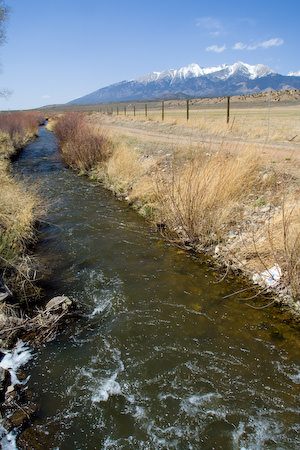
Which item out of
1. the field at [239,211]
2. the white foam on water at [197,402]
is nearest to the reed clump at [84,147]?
the field at [239,211]

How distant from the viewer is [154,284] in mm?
5172

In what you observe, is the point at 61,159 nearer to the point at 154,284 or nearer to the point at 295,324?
the point at 154,284

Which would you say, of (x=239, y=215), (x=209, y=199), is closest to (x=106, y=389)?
(x=209, y=199)

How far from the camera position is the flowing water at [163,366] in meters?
2.82

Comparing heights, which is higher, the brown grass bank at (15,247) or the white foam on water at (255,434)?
the brown grass bank at (15,247)

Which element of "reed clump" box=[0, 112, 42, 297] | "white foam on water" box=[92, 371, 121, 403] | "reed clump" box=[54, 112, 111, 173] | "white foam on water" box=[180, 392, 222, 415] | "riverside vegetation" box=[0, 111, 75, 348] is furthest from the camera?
"reed clump" box=[54, 112, 111, 173]

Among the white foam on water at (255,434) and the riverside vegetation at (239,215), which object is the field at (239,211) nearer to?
the riverside vegetation at (239,215)

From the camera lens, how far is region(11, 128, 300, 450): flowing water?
282cm

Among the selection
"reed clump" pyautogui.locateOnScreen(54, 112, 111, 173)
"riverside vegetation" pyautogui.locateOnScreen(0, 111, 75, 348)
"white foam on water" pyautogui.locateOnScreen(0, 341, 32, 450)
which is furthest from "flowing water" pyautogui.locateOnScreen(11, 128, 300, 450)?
"reed clump" pyautogui.locateOnScreen(54, 112, 111, 173)

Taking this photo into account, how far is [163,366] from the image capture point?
11.6ft

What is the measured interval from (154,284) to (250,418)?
2564 mm

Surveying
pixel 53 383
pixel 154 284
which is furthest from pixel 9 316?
pixel 154 284

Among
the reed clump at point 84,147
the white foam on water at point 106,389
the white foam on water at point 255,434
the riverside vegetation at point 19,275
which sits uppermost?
the reed clump at point 84,147

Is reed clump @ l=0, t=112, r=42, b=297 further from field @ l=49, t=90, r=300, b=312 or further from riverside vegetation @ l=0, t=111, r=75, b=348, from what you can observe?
field @ l=49, t=90, r=300, b=312
